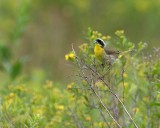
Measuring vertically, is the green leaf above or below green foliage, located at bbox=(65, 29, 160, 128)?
above

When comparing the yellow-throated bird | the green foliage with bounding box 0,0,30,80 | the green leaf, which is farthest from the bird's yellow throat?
the green leaf

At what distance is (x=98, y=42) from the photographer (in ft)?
18.9

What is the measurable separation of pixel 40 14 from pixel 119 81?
9.80 m

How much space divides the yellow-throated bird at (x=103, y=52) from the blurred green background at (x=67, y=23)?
24.5 feet

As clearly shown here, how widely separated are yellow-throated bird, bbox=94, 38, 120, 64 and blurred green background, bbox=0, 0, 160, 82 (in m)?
7.46

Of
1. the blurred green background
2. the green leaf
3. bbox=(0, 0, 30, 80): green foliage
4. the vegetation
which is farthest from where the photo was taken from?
the blurred green background

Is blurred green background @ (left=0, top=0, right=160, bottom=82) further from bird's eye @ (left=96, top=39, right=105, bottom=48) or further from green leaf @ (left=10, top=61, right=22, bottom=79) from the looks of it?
bird's eye @ (left=96, top=39, right=105, bottom=48)

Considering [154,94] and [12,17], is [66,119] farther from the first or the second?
[12,17]

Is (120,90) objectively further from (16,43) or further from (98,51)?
(16,43)

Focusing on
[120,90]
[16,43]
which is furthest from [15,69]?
[120,90]

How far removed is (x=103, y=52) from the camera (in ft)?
19.1

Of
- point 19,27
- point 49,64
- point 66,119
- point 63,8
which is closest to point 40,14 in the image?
point 63,8

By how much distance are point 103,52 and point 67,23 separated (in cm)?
929

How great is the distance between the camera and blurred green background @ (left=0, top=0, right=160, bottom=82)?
13922mm
